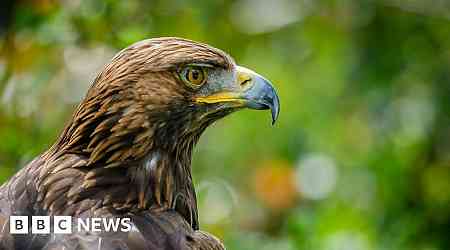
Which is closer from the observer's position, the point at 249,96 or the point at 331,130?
the point at 249,96

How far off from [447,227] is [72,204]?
5.04 m

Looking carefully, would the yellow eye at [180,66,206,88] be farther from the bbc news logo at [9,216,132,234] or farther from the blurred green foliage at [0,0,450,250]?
the blurred green foliage at [0,0,450,250]

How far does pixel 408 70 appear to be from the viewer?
31.7 feet

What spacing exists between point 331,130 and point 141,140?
5920mm

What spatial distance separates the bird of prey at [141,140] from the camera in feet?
15.3

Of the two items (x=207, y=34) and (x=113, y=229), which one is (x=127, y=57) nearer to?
(x=113, y=229)

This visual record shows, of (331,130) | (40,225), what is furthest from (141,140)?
(331,130)

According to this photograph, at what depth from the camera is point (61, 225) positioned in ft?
14.8

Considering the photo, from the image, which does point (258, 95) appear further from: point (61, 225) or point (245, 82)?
point (61, 225)

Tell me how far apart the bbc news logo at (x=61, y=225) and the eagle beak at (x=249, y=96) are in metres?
0.58

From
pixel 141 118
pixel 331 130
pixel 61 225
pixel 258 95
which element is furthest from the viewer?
pixel 331 130

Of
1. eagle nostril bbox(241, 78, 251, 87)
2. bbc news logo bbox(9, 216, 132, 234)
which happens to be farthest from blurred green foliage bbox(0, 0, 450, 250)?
bbc news logo bbox(9, 216, 132, 234)

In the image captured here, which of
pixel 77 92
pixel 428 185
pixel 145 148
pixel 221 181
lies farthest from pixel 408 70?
pixel 145 148

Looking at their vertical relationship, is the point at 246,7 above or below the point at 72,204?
above
